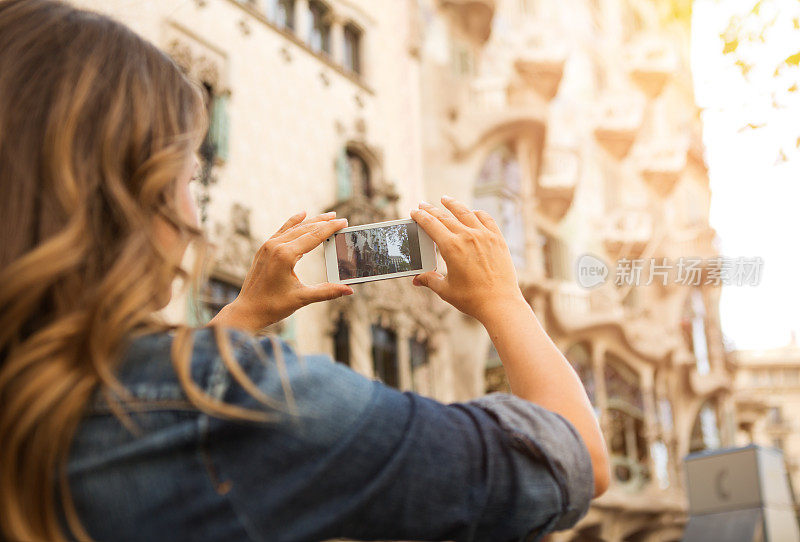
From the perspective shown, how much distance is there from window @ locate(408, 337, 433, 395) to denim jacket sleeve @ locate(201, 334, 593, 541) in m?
14.5

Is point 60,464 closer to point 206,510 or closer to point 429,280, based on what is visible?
point 206,510

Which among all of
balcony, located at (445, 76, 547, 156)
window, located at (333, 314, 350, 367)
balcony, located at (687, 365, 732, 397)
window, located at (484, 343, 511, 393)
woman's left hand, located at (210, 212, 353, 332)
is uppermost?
balcony, located at (445, 76, 547, 156)

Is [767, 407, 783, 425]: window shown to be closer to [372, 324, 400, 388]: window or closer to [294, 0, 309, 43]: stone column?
[372, 324, 400, 388]: window

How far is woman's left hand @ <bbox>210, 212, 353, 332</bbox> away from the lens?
184cm

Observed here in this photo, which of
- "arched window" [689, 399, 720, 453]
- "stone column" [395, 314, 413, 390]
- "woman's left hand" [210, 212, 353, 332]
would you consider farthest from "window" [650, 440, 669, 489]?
"woman's left hand" [210, 212, 353, 332]

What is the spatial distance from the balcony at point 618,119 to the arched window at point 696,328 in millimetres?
7026

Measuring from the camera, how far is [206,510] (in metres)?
1.11

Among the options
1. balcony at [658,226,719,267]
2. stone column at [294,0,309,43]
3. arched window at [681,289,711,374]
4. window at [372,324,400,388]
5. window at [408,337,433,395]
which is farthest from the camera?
arched window at [681,289,711,374]

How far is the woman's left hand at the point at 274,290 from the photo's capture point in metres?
1.84

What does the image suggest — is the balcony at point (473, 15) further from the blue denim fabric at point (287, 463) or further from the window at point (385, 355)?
the blue denim fabric at point (287, 463)

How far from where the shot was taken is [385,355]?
15.0m

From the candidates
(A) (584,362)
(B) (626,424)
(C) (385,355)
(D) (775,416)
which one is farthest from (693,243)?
(D) (775,416)

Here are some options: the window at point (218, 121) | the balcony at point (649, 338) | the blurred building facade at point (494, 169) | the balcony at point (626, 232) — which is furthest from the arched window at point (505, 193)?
the window at point (218, 121)

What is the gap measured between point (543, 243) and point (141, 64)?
21699 millimetres
